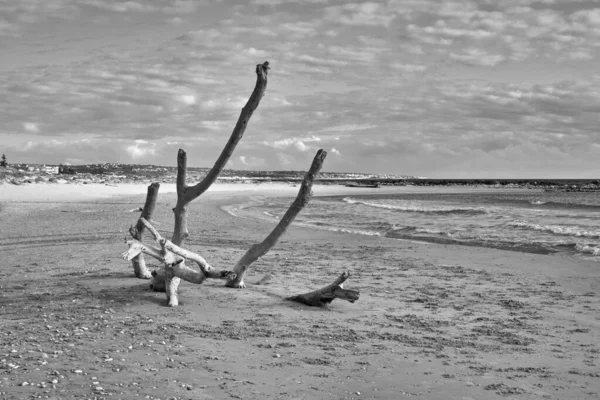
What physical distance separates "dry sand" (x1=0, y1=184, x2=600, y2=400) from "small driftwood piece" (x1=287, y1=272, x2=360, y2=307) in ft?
0.68

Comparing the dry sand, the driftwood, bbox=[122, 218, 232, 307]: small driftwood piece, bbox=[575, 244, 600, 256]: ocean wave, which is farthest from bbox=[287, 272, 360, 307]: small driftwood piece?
bbox=[575, 244, 600, 256]: ocean wave

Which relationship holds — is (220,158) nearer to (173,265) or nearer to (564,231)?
(173,265)

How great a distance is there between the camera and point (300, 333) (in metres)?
7.75

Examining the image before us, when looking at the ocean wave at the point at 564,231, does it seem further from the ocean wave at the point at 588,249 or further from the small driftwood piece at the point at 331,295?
the small driftwood piece at the point at 331,295

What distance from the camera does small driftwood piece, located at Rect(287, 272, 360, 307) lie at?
9156 millimetres

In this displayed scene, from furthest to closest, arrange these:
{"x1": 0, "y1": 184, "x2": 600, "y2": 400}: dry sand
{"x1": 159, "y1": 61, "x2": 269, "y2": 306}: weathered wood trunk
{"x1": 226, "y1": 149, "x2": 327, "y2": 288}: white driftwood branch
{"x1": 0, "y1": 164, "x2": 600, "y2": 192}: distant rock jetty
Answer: {"x1": 0, "y1": 164, "x2": 600, "y2": 192}: distant rock jetty
{"x1": 226, "y1": 149, "x2": 327, "y2": 288}: white driftwood branch
{"x1": 159, "y1": 61, "x2": 269, "y2": 306}: weathered wood trunk
{"x1": 0, "y1": 184, "x2": 600, "y2": 400}: dry sand

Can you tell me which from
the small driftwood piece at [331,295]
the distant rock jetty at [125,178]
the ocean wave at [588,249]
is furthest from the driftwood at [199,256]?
the distant rock jetty at [125,178]

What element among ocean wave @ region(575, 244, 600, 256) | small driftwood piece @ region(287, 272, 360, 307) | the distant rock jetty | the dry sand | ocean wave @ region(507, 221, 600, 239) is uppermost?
the distant rock jetty

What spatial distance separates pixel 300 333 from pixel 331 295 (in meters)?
1.52

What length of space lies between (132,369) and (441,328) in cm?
418

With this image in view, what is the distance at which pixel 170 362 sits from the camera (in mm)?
6293

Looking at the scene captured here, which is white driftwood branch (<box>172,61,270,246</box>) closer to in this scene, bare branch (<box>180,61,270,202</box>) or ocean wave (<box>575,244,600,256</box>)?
bare branch (<box>180,61,270,202</box>)

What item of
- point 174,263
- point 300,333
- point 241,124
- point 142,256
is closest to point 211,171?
point 241,124

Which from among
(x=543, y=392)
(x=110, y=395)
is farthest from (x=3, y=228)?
(x=543, y=392)
